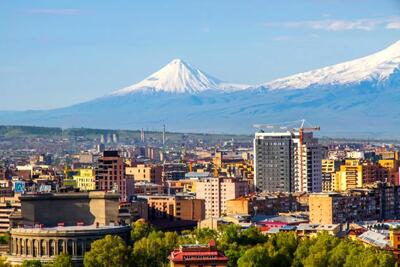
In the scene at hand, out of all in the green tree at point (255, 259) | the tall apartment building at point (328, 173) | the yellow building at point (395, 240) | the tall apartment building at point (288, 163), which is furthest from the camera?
the tall apartment building at point (328, 173)

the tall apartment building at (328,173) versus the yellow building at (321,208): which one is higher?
the tall apartment building at (328,173)

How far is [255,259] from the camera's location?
138ft

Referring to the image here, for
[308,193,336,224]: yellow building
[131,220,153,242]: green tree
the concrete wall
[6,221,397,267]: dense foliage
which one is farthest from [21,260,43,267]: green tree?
[308,193,336,224]: yellow building

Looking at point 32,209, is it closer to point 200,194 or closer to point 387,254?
point 387,254

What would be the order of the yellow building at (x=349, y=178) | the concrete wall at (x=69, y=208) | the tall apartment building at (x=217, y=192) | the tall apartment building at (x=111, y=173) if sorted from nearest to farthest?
the concrete wall at (x=69, y=208) < the tall apartment building at (x=217, y=192) < the tall apartment building at (x=111, y=173) < the yellow building at (x=349, y=178)

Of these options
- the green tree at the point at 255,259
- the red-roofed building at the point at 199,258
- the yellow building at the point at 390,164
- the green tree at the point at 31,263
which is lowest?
the green tree at the point at 31,263

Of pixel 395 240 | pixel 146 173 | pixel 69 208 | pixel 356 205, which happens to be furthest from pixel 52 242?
pixel 146 173

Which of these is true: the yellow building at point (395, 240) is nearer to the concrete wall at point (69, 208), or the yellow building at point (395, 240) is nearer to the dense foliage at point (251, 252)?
the dense foliage at point (251, 252)

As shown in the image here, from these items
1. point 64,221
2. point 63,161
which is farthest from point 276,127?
point 64,221

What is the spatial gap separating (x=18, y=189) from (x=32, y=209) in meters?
18.5

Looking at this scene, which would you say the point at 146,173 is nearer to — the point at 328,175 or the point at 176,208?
the point at 328,175

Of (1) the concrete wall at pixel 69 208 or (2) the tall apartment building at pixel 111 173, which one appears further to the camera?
(2) the tall apartment building at pixel 111 173

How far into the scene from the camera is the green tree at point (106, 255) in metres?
43.4

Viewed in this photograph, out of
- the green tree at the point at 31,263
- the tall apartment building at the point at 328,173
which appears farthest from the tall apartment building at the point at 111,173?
the green tree at the point at 31,263
